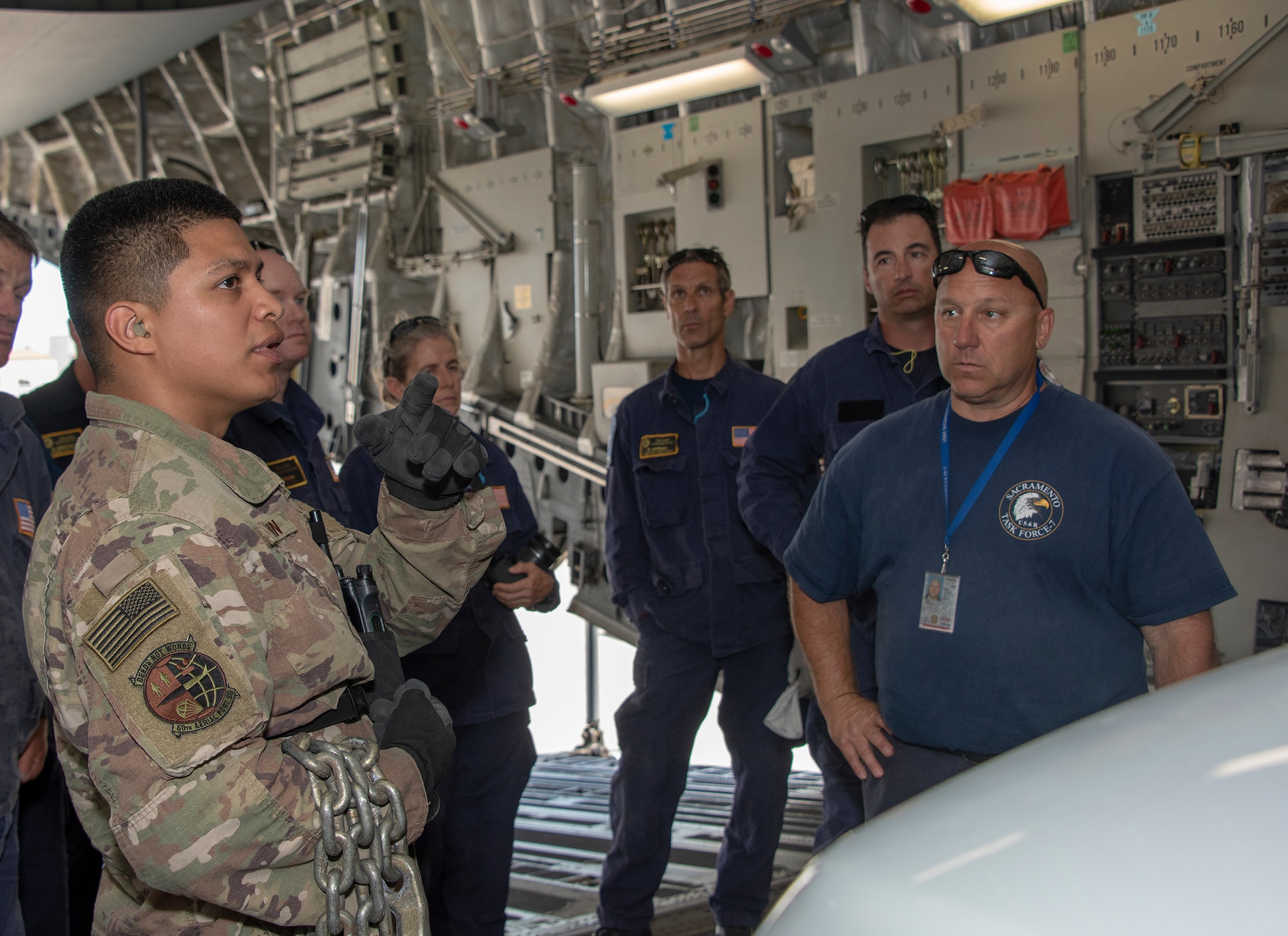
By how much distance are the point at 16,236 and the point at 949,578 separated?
2201mm

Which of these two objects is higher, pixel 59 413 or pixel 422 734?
pixel 59 413

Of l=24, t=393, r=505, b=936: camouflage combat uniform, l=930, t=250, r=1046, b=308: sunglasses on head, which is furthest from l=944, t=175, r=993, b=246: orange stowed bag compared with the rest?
l=24, t=393, r=505, b=936: camouflage combat uniform

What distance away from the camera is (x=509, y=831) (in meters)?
2.72

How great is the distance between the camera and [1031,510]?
1.77m

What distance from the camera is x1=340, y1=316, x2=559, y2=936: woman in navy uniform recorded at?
2666 millimetres

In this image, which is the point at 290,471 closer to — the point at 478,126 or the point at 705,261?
the point at 705,261

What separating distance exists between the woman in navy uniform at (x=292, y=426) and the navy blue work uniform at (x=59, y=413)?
685 millimetres

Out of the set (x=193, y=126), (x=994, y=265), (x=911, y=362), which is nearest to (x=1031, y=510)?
(x=994, y=265)

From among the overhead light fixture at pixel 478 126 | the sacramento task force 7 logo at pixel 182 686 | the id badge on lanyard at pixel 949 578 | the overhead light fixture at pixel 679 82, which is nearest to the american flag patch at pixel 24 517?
the sacramento task force 7 logo at pixel 182 686

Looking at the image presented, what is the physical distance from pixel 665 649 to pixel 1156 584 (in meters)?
1.83

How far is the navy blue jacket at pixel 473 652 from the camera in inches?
105

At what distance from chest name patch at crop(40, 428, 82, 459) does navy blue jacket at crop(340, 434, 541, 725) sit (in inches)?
32.7

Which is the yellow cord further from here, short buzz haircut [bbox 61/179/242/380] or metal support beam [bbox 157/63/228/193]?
metal support beam [bbox 157/63/228/193]

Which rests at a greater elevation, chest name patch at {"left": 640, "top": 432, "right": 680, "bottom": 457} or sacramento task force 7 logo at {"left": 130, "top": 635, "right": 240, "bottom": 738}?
chest name patch at {"left": 640, "top": 432, "right": 680, "bottom": 457}
